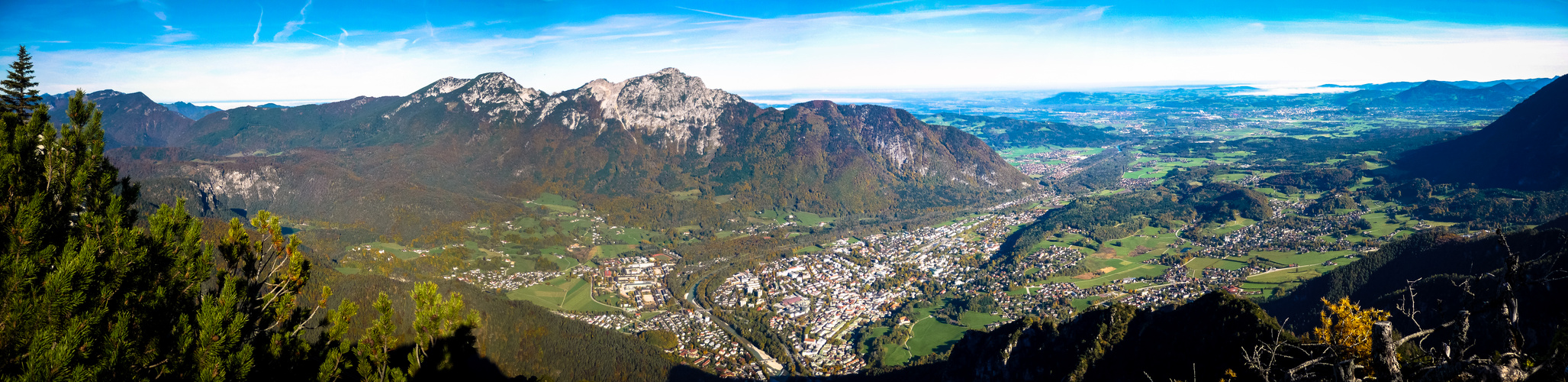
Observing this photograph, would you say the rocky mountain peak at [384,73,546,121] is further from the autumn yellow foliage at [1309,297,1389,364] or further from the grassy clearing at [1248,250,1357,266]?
the autumn yellow foliage at [1309,297,1389,364]

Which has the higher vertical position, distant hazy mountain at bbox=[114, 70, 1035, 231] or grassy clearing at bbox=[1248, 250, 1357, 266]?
distant hazy mountain at bbox=[114, 70, 1035, 231]

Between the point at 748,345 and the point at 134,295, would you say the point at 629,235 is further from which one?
the point at 134,295

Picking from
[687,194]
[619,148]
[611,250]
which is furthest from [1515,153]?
→ [619,148]

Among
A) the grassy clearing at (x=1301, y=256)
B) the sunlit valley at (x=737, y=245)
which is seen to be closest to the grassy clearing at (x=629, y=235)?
the sunlit valley at (x=737, y=245)

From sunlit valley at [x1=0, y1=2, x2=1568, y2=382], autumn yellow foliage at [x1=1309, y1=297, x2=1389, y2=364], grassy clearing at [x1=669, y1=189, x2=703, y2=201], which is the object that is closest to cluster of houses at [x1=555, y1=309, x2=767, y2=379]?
sunlit valley at [x1=0, y1=2, x2=1568, y2=382]

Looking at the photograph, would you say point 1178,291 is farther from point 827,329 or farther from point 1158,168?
point 1158,168

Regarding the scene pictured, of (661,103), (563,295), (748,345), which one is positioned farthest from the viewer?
(661,103)
